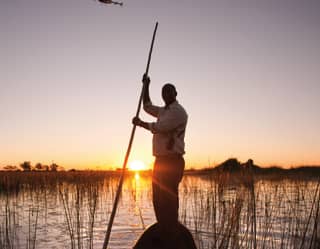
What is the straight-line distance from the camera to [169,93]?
5.22 metres

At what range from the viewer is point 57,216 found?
43.5 feet

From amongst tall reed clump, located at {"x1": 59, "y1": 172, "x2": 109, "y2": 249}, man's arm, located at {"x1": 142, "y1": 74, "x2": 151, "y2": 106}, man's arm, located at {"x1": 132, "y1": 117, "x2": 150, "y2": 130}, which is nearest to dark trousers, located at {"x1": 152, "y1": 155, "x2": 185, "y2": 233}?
man's arm, located at {"x1": 132, "y1": 117, "x2": 150, "y2": 130}

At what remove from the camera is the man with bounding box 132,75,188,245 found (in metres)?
4.97

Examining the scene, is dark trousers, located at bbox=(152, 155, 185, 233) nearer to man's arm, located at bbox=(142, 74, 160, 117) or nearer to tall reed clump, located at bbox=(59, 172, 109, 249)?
man's arm, located at bbox=(142, 74, 160, 117)

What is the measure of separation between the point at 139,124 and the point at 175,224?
4.07ft

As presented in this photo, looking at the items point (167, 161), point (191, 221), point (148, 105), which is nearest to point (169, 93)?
point (148, 105)

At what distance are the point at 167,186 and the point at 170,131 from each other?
0.62 metres

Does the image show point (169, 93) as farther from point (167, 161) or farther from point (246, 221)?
point (246, 221)

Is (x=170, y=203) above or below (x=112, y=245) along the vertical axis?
above

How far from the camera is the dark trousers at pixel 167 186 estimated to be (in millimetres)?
4992

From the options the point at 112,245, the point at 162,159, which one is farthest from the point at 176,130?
the point at 112,245

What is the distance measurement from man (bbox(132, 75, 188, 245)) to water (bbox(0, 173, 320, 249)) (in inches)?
51.4

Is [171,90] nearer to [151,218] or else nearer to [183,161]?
[183,161]

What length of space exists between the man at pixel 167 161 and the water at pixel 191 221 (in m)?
1.31
